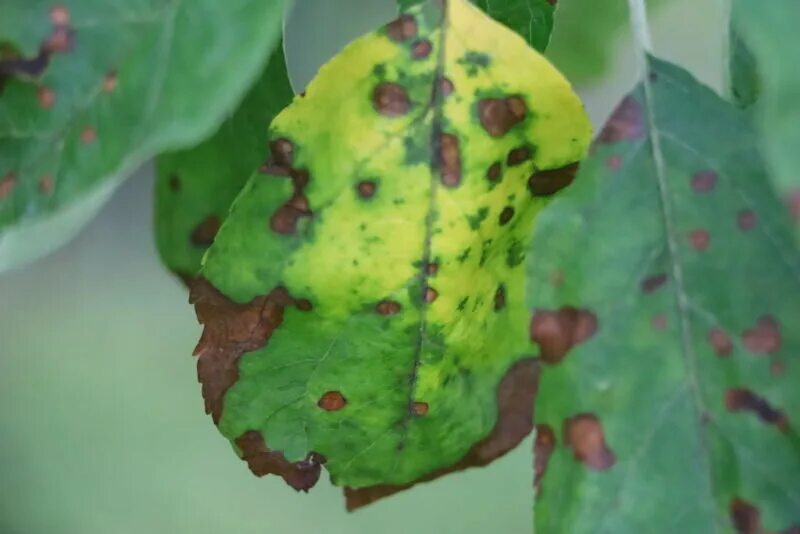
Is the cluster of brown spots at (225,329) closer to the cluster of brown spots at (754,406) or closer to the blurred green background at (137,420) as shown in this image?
the cluster of brown spots at (754,406)

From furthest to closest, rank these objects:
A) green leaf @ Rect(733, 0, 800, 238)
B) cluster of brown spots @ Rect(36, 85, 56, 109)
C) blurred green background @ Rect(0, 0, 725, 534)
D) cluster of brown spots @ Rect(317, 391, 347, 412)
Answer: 1. blurred green background @ Rect(0, 0, 725, 534)
2. cluster of brown spots @ Rect(317, 391, 347, 412)
3. cluster of brown spots @ Rect(36, 85, 56, 109)
4. green leaf @ Rect(733, 0, 800, 238)

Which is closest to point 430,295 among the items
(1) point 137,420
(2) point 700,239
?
(2) point 700,239

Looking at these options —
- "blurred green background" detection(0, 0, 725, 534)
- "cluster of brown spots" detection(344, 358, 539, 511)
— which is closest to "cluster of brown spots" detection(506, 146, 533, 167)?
"cluster of brown spots" detection(344, 358, 539, 511)

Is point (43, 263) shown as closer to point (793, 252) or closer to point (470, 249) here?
point (470, 249)

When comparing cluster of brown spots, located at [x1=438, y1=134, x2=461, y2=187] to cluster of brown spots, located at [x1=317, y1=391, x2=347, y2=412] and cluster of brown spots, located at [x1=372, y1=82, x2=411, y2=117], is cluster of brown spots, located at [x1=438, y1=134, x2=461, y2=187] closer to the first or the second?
cluster of brown spots, located at [x1=372, y1=82, x2=411, y2=117]

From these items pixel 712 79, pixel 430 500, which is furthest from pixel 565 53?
pixel 430 500

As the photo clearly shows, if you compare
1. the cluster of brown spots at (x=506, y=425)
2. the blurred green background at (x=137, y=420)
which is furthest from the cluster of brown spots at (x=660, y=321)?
the blurred green background at (x=137, y=420)
